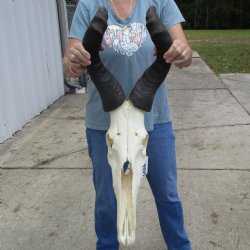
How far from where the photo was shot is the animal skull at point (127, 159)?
1896 mm

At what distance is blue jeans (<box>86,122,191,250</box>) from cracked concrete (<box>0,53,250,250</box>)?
1.72 ft

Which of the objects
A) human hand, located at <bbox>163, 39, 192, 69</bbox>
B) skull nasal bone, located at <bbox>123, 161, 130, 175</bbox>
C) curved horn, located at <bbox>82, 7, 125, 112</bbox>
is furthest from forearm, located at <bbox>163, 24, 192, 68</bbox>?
skull nasal bone, located at <bbox>123, 161, 130, 175</bbox>

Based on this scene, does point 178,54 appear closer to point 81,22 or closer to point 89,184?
point 81,22

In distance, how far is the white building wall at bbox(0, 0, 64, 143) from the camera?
18.2 ft

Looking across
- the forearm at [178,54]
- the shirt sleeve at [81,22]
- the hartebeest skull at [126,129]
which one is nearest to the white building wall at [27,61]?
the shirt sleeve at [81,22]

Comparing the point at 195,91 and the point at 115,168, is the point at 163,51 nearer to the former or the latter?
the point at 115,168

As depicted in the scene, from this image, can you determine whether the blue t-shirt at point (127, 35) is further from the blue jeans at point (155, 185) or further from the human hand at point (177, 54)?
the human hand at point (177, 54)

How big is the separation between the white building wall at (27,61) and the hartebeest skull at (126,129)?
370cm

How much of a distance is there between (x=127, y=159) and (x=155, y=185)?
0.71 metres

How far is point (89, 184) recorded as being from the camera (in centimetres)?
420

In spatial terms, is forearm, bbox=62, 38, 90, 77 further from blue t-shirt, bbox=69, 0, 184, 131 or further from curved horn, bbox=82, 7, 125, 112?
blue t-shirt, bbox=69, 0, 184, 131

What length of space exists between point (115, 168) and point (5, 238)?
1823mm

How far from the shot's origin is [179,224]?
8.92 ft

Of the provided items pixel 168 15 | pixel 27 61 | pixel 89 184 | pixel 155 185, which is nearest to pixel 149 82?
pixel 168 15
